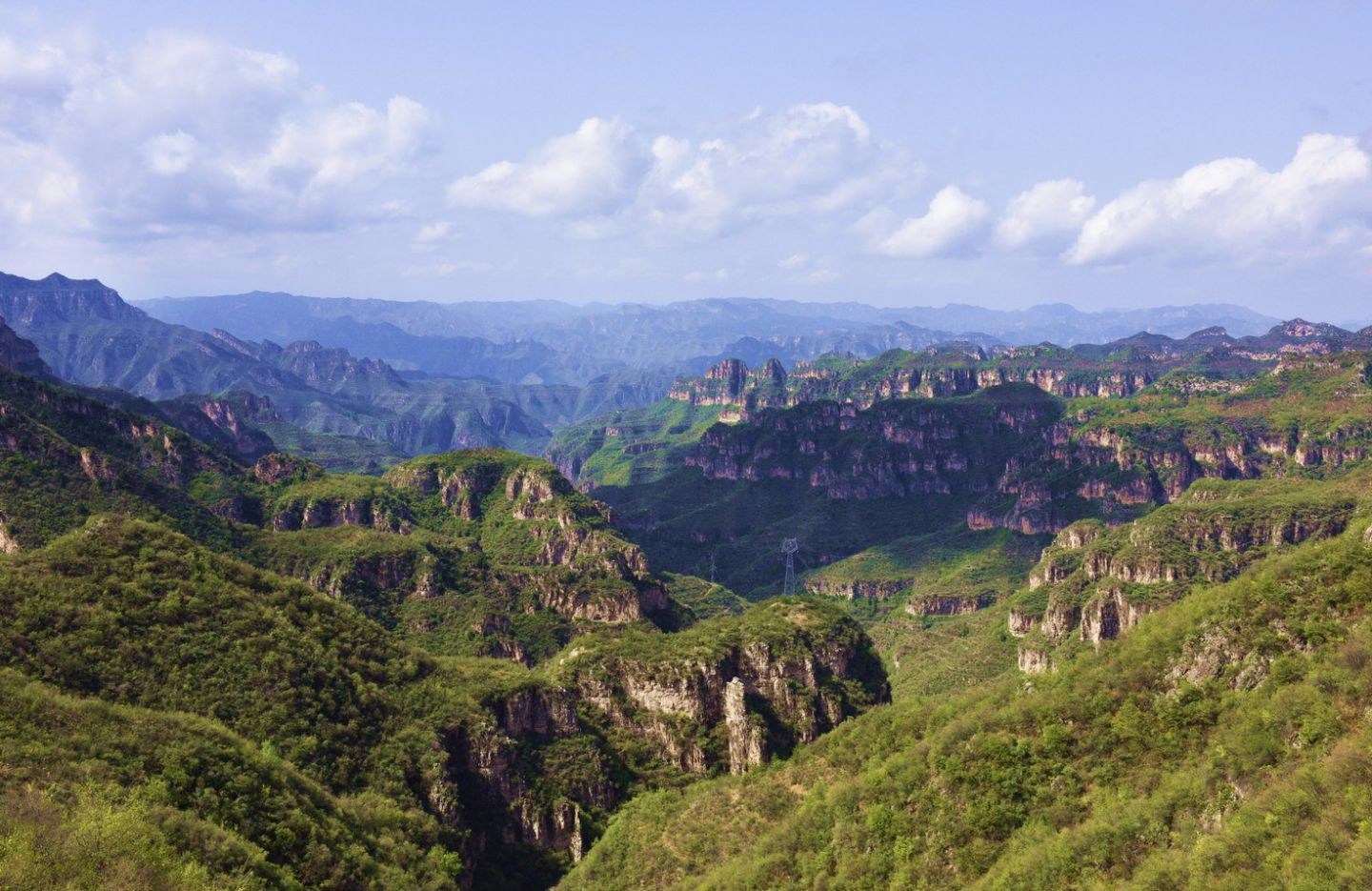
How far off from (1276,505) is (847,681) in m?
82.9

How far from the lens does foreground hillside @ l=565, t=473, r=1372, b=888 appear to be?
36656mm

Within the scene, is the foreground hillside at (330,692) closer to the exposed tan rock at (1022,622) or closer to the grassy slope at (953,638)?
the grassy slope at (953,638)

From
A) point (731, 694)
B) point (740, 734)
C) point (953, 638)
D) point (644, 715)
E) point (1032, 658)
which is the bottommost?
point (953, 638)

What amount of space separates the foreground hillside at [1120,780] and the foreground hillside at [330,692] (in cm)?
1548

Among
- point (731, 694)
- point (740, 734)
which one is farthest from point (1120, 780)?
point (731, 694)

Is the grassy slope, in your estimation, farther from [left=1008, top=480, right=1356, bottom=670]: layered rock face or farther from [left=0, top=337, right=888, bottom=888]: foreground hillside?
[left=0, top=337, right=888, bottom=888]: foreground hillside

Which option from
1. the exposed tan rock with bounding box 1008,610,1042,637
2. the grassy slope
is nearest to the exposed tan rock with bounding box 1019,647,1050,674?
the grassy slope

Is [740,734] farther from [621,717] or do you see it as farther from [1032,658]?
[1032,658]

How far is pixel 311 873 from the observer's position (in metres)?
56.4

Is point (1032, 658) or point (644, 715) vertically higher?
point (644, 715)

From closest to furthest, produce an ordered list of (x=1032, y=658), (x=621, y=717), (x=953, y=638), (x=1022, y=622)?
1. (x=621, y=717)
2. (x=1032, y=658)
3. (x=1022, y=622)
4. (x=953, y=638)

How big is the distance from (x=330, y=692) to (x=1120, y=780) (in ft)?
210

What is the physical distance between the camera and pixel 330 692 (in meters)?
79.6

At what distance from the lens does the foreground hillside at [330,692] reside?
52.4m
